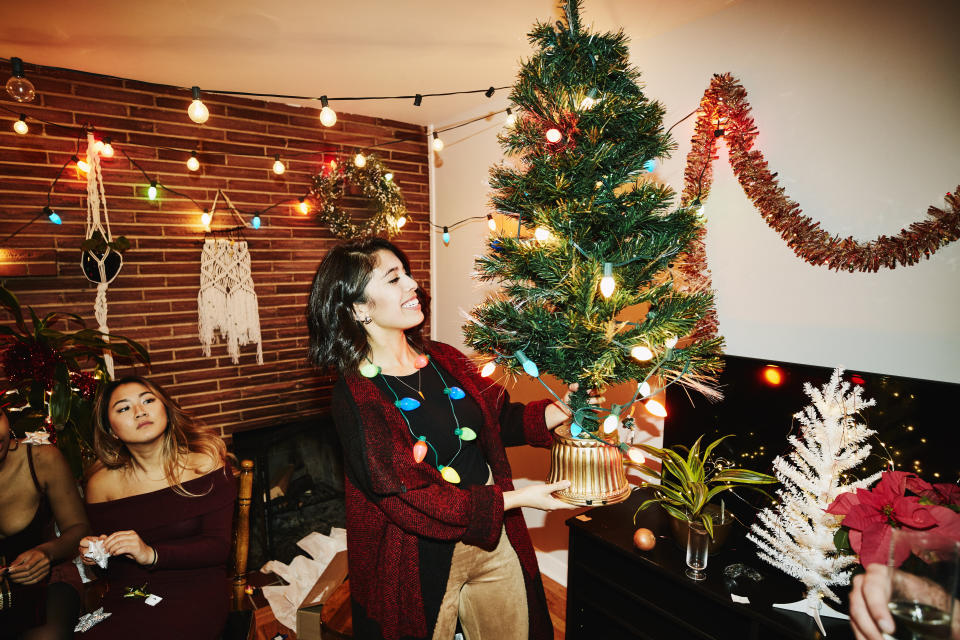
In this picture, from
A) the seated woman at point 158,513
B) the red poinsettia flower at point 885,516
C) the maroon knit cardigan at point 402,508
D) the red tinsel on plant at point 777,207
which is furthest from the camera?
the seated woman at point 158,513

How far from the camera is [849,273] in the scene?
175 cm

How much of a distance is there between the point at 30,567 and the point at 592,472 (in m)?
2.13

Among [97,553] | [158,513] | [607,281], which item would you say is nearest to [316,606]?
[158,513]

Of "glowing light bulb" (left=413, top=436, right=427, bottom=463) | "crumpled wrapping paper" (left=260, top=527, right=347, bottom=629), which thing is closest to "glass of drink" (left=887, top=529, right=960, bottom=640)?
"glowing light bulb" (left=413, top=436, right=427, bottom=463)

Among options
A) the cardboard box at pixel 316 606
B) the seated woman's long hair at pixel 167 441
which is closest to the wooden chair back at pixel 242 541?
the seated woman's long hair at pixel 167 441

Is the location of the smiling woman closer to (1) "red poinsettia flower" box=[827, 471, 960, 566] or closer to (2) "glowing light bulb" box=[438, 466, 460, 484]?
(2) "glowing light bulb" box=[438, 466, 460, 484]

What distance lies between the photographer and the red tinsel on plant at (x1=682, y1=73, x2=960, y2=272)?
5.09 feet

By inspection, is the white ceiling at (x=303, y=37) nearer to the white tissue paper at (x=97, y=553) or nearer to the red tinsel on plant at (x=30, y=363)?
the red tinsel on plant at (x=30, y=363)

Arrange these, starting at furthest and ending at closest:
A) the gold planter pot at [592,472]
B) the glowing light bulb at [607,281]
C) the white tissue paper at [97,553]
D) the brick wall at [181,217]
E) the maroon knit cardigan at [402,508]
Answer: the brick wall at [181,217] < the white tissue paper at [97,553] < the maroon knit cardigan at [402,508] < the gold planter pot at [592,472] < the glowing light bulb at [607,281]

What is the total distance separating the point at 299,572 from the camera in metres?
A: 3.09

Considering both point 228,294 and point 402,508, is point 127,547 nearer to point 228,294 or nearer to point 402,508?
point 402,508

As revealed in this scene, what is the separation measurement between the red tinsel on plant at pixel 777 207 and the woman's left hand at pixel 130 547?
7.85 ft

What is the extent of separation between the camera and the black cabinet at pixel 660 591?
151 centimetres

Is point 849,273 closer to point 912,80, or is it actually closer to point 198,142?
point 912,80
